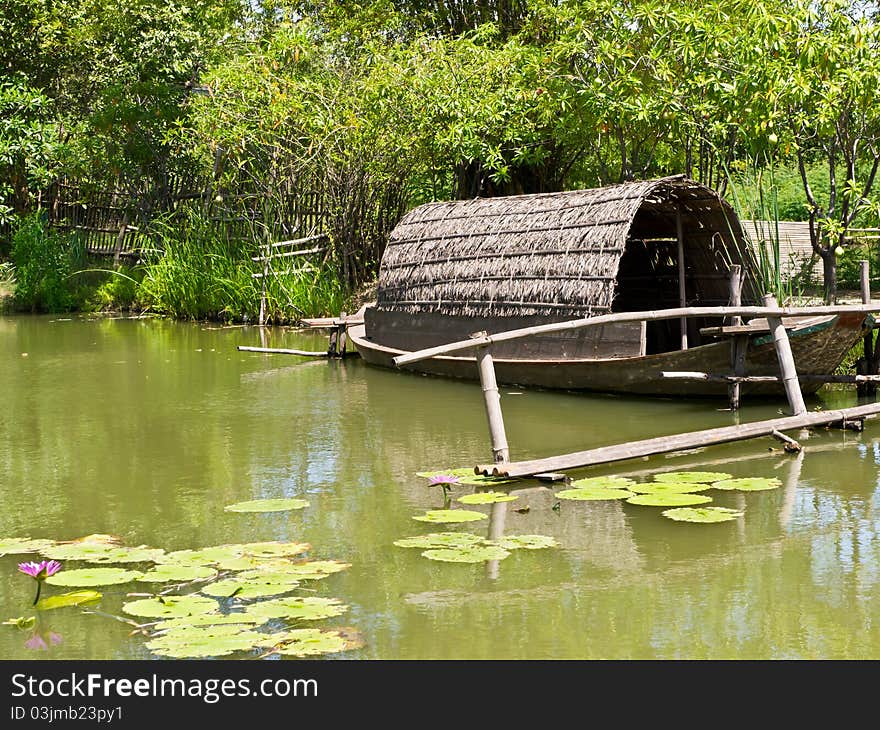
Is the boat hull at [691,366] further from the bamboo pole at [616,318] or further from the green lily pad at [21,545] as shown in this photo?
the green lily pad at [21,545]

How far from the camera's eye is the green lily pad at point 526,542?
5.38 metres

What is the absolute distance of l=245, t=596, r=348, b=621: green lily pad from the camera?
174 inches

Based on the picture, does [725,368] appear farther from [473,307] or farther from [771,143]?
[771,143]

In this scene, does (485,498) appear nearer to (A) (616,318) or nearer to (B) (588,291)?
(A) (616,318)

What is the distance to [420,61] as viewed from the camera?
15352 mm

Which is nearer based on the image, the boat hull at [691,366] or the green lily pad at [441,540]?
the green lily pad at [441,540]

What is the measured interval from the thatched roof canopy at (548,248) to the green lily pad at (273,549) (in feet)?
15.1

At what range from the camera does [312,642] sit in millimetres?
4137

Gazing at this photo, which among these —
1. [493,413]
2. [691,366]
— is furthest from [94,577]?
[691,366]

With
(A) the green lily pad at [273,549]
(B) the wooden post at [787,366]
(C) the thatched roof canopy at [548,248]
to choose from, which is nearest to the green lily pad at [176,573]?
(A) the green lily pad at [273,549]

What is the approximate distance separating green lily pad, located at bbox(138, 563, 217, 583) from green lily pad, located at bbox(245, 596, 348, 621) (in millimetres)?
474

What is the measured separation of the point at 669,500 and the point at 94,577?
9.57ft

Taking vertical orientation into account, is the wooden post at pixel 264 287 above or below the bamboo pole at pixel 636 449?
above
